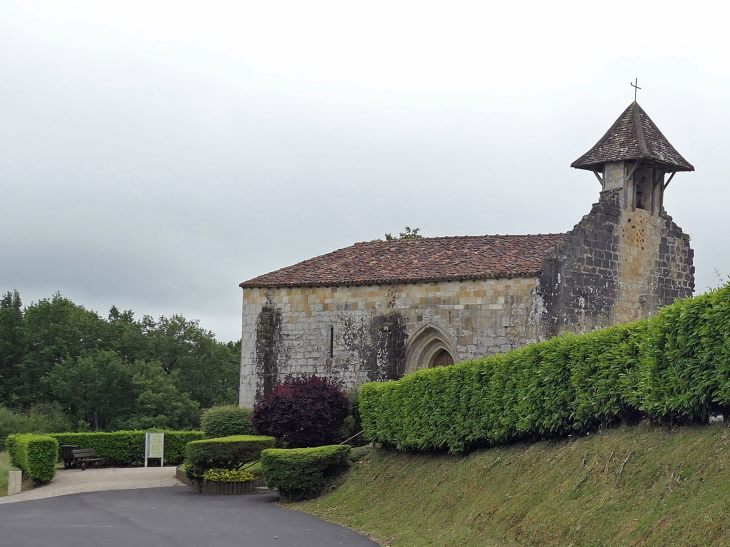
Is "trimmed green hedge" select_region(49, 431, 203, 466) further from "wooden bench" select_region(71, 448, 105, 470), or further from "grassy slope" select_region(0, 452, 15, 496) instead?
"grassy slope" select_region(0, 452, 15, 496)

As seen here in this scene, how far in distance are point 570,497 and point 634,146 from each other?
18.5m

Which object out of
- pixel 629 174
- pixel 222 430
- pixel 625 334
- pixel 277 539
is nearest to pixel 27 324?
pixel 222 430

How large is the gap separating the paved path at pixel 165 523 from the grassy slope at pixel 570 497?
3.57ft

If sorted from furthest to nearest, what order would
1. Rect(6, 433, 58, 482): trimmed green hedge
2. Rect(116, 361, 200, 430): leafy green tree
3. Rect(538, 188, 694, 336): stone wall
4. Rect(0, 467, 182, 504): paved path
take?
Rect(116, 361, 200, 430): leafy green tree < Rect(538, 188, 694, 336): stone wall < Rect(6, 433, 58, 482): trimmed green hedge < Rect(0, 467, 182, 504): paved path

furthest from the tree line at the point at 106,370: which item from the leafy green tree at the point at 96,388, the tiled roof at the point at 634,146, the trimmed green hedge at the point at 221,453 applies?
the tiled roof at the point at 634,146

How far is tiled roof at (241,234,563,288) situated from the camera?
28.4 metres

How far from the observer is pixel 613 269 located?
93.5 feet

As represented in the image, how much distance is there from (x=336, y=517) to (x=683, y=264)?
17.8 meters

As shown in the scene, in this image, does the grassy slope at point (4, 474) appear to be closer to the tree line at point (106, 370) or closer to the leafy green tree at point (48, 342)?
the tree line at point (106, 370)

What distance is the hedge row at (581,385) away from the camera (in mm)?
12062

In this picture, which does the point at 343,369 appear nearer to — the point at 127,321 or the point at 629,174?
the point at 629,174

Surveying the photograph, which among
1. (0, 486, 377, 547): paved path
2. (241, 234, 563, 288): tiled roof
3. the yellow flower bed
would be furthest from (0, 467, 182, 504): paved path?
(241, 234, 563, 288): tiled roof

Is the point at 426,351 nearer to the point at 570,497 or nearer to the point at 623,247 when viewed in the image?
the point at 623,247

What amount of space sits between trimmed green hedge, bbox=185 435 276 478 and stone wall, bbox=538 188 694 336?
30.6ft
